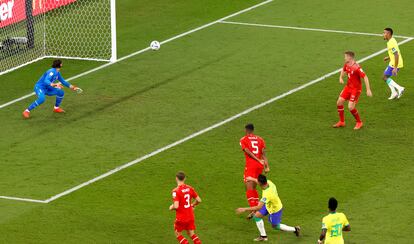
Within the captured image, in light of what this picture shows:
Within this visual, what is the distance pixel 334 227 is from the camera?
22.0 metres

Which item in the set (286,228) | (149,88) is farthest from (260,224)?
(149,88)

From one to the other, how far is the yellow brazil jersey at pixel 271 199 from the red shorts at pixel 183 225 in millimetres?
1486

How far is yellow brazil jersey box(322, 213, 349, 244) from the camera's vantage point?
2192 cm

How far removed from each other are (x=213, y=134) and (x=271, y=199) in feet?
22.6

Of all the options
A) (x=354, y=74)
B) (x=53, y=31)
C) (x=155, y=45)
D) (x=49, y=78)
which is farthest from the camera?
(x=53, y=31)

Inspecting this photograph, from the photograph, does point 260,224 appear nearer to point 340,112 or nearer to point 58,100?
point 340,112

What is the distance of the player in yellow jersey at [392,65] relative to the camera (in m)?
32.0

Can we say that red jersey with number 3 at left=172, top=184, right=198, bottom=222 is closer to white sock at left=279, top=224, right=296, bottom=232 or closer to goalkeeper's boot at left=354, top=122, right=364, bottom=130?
white sock at left=279, top=224, right=296, bottom=232

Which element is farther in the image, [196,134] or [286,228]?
[196,134]

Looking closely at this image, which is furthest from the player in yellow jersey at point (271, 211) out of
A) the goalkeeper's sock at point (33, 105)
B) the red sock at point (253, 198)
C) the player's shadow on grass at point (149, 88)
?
the goalkeeper's sock at point (33, 105)

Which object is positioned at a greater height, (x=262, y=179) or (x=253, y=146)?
(x=253, y=146)

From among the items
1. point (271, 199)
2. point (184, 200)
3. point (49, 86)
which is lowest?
point (184, 200)

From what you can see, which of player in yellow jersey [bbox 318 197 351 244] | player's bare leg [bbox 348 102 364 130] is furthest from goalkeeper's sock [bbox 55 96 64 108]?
player in yellow jersey [bbox 318 197 351 244]

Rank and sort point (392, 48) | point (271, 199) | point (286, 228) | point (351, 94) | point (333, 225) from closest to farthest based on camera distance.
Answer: point (333, 225) → point (271, 199) → point (286, 228) → point (351, 94) → point (392, 48)
